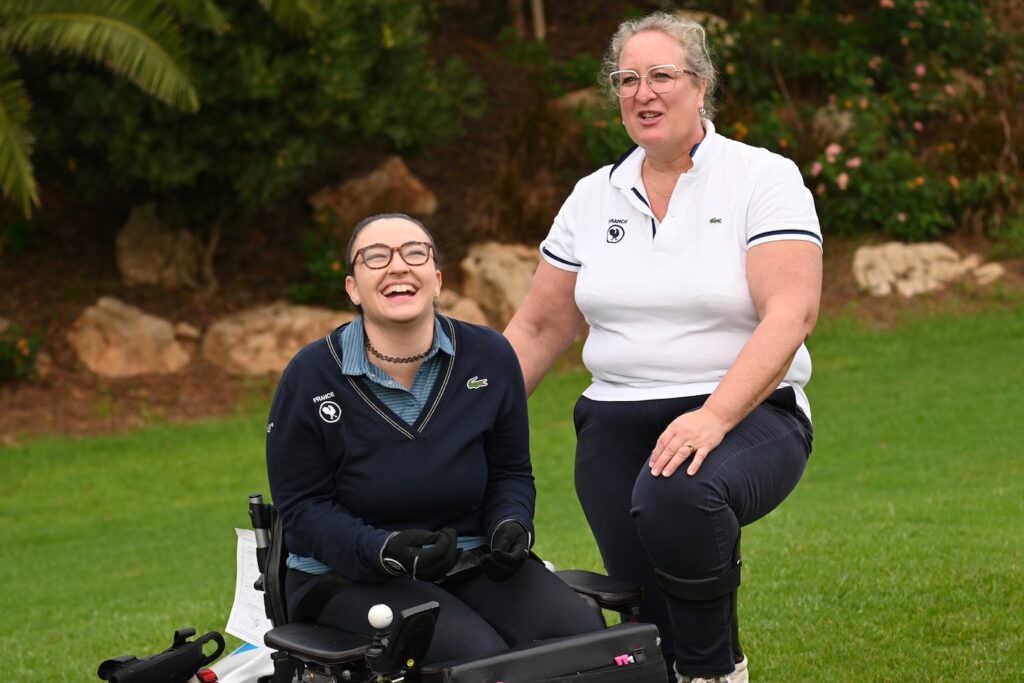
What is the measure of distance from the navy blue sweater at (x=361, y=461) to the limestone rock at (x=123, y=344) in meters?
10.6

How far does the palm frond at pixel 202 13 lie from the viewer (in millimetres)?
12148

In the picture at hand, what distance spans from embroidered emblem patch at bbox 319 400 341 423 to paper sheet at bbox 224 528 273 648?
24.5 inches

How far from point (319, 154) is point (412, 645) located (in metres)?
10.9

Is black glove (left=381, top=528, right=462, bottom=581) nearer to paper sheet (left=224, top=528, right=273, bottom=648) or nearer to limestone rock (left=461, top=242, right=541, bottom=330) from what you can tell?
paper sheet (left=224, top=528, right=273, bottom=648)

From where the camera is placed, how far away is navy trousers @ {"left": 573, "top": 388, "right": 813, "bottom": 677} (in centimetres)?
365

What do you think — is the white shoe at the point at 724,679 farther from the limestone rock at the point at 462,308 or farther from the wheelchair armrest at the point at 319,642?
the limestone rock at the point at 462,308

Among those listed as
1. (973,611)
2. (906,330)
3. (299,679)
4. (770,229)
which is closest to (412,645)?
(299,679)

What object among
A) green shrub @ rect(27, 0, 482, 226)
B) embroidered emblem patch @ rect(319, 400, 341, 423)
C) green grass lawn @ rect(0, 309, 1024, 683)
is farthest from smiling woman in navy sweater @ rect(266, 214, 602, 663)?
green shrub @ rect(27, 0, 482, 226)

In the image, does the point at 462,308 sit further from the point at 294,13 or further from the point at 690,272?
the point at 690,272

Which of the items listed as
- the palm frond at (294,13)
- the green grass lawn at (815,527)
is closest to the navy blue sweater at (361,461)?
the green grass lawn at (815,527)

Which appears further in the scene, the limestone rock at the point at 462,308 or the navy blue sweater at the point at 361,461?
the limestone rock at the point at 462,308

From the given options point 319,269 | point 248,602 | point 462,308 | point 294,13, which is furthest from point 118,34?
point 248,602

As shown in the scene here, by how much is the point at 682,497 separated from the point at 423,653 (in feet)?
2.37

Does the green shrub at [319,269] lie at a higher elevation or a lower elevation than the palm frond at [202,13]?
Result: lower
